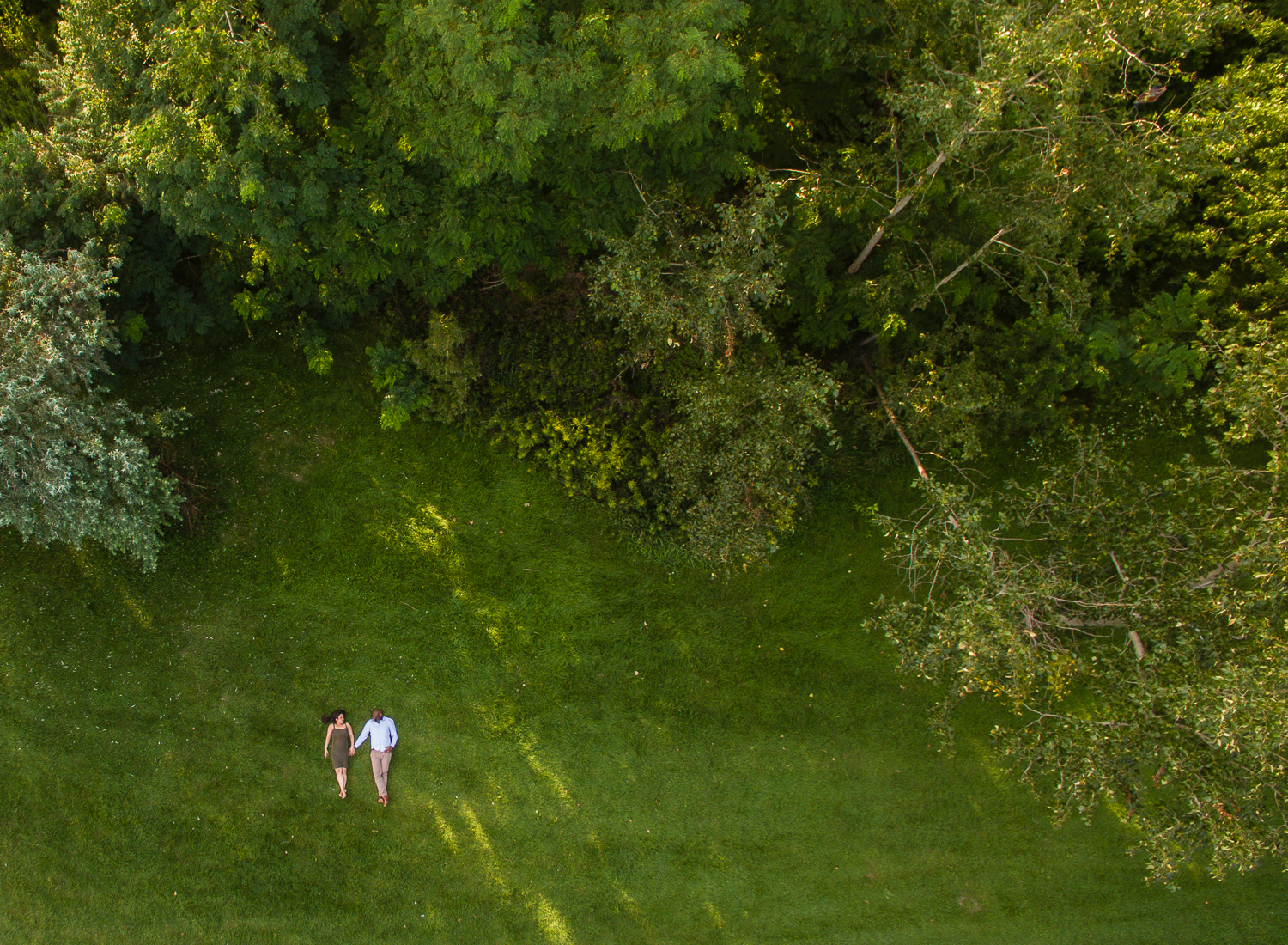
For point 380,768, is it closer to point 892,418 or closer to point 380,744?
point 380,744

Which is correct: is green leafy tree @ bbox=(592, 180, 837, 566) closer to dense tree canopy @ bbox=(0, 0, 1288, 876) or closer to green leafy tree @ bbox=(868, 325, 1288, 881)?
dense tree canopy @ bbox=(0, 0, 1288, 876)

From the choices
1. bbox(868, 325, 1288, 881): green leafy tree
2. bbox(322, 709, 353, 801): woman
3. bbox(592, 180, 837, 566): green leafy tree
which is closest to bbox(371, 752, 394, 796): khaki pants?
bbox(322, 709, 353, 801): woman

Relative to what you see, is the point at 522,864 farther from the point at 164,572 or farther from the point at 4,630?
the point at 4,630

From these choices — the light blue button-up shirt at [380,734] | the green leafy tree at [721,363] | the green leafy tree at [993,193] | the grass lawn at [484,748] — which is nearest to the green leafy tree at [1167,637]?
the green leafy tree at [721,363]

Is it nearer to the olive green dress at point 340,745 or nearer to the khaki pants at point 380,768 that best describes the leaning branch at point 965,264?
the khaki pants at point 380,768

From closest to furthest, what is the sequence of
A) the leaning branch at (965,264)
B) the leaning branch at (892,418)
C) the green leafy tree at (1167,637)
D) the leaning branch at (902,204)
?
the green leafy tree at (1167,637), the leaning branch at (902,204), the leaning branch at (965,264), the leaning branch at (892,418)

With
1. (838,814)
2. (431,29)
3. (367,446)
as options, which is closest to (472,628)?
(367,446)
